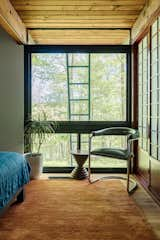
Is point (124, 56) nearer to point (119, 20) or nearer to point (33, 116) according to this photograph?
point (119, 20)

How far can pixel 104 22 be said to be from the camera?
403cm

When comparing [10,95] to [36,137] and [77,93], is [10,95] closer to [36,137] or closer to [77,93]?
[36,137]

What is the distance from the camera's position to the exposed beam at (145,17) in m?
3.03

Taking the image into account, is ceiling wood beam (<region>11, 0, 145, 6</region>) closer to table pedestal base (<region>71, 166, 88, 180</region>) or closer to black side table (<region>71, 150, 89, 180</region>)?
black side table (<region>71, 150, 89, 180</region>)

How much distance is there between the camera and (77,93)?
457 centimetres

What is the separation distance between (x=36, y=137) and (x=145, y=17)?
7.78 feet

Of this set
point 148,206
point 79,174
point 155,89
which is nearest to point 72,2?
point 155,89

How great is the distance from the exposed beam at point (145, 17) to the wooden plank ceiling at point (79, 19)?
75 mm

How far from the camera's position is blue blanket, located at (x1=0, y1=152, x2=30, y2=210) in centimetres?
225

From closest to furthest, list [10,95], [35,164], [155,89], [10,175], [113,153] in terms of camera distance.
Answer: [10,175] → [155,89] → [113,153] → [35,164] → [10,95]

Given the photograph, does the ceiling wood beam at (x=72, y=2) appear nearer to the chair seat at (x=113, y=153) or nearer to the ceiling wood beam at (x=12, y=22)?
the ceiling wood beam at (x=12, y=22)

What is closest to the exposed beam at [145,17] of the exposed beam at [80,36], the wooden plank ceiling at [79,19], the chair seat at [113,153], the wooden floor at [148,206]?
the wooden plank ceiling at [79,19]

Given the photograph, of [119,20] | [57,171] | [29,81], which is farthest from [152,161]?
[29,81]

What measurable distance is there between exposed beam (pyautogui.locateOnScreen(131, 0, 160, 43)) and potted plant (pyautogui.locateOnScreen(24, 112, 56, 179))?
183cm
